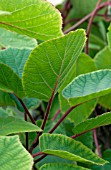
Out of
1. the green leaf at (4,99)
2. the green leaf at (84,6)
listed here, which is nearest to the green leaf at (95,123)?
the green leaf at (4,99)

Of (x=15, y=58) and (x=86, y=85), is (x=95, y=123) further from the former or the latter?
(x=15, y=58)

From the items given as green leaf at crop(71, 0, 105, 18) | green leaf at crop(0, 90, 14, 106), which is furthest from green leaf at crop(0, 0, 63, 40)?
green leaf at crop(71, 0, 105, 18)

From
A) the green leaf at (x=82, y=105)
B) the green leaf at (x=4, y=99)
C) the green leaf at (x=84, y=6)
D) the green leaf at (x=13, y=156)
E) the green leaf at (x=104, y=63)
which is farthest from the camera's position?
the green leaf at (x=84, y=6)

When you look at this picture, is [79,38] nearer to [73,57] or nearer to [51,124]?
[73,57]

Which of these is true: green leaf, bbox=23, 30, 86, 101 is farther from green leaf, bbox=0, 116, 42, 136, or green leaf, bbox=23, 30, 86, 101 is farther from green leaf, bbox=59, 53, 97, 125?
green leaf, bbox=59, 53, 97, 125

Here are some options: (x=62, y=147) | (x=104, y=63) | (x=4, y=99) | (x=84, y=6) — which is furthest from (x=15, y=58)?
(x=84, y=6)

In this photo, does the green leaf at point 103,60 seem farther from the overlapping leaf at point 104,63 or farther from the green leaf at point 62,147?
the green leaf at point 62,147

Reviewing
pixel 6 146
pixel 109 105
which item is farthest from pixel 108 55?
pixel 6 146

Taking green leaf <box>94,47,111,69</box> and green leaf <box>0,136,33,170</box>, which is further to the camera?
green leaf <box>94,47,111,69</box>
